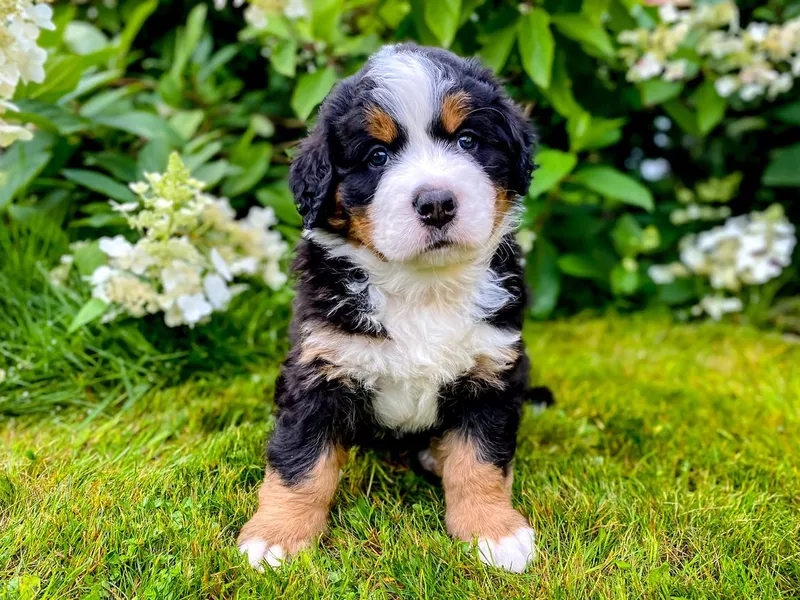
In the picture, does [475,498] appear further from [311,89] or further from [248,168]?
[248,168]

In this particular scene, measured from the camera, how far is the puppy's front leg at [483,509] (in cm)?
273

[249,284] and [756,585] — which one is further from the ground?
[756,585]

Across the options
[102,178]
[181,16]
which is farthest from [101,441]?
[181,16]

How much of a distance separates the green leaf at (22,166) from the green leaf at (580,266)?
344 centimetres

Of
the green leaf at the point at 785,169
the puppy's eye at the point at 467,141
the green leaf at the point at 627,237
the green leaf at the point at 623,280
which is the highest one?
the puppy's eye at the point at 467,141

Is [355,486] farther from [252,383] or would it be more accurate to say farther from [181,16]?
[181,16]

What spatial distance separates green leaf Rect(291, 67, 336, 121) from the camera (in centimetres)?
434

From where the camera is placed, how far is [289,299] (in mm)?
4789

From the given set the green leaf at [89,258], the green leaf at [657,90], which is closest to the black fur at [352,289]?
the green leaf at [89,258]

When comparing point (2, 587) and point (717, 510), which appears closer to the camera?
point (2, 587)

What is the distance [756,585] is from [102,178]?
151 inches

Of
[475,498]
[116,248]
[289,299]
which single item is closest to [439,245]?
[475,498]

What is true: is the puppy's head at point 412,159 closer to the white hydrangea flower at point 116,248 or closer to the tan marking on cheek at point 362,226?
the tan marking on cheek at point 362,226

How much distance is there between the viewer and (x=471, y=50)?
4.79 metres
